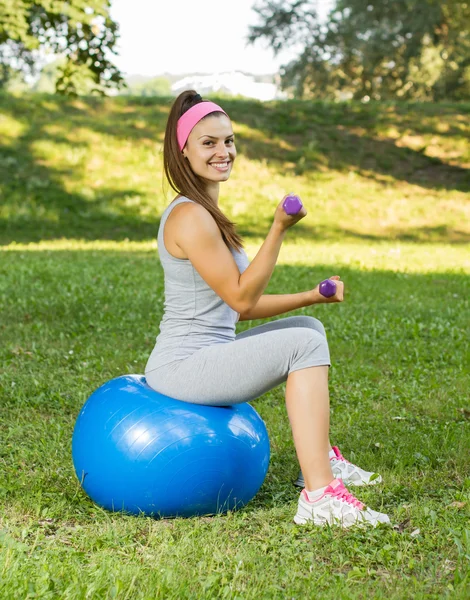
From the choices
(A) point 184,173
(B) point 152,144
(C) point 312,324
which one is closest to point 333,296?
(C) point 312,324

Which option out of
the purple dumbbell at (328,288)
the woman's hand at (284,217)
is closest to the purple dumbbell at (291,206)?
the woman's hand at (284,217)

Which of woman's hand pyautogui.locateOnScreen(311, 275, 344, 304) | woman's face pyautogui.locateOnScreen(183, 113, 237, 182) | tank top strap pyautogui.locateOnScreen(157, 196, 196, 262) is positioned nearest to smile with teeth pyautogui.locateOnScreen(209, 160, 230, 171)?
woman's face pyautogui.locateOnScreen(183, 113, 237, 182)

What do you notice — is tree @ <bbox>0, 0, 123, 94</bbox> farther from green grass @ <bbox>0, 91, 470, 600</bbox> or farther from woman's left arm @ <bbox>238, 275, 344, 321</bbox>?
woman's left arm @ <bbox>238, 275, 344, 321</bbox>

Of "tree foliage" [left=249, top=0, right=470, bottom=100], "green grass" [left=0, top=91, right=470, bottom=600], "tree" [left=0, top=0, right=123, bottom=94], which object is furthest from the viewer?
"tree foliage" [left=249, top=0, right=470, bottom=100]

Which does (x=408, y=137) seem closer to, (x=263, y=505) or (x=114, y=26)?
(x=114, y=26)

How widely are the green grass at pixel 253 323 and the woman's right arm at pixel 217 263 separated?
3.47ft

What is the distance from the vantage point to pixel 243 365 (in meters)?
3.91

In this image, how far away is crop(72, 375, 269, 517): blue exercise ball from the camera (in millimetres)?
3900

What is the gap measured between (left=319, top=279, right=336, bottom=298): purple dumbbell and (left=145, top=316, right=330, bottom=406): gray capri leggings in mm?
192

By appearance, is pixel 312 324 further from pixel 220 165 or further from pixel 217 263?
pixel 220 165

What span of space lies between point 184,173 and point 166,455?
1412 mm

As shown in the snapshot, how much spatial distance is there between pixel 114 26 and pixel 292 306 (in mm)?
7524

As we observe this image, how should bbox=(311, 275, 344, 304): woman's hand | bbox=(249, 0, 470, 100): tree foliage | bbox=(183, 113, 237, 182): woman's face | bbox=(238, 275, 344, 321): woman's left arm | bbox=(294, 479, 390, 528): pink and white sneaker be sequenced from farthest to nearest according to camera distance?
bbox=(249, 0, 470, 100): tree foliage < bbox=(183, 113, 237, 182): woman's face < bbox=(238, 275, 344, 321): woman's left arm < bbox=(311, 275, 344, 304): woman's hand < bbox=(294, 479, 390, 528): pink and white sneaker

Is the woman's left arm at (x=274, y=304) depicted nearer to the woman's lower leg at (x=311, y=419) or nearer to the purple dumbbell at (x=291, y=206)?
the woman's lower leg at (x=311, y=419)
